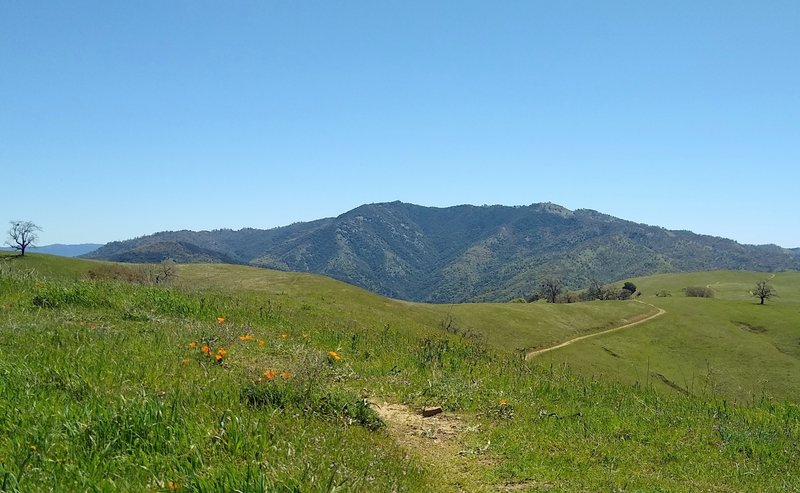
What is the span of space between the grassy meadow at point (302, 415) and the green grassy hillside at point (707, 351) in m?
53.9

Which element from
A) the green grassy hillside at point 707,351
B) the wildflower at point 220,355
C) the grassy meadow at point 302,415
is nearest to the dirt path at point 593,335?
the green grassy hillside at point 707,351

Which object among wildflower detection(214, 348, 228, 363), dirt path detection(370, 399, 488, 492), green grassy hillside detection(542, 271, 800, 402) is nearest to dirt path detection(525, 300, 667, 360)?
green grassy hillside detection(542, 271, 800, 402)

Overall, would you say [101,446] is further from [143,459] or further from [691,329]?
[691,329]

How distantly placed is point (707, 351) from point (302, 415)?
99.1 meters

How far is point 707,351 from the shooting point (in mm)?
88688

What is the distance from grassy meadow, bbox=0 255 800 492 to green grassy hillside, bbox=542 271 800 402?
53.9 meters

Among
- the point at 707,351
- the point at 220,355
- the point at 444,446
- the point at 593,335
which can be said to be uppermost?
the point at 220,355

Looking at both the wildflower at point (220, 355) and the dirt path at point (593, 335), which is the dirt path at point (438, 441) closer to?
the wildflower at point (220, 355)

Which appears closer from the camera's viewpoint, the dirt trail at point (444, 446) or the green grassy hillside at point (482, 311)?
the dirt trail at point (444, 446)

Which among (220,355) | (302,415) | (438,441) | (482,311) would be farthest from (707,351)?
(302,415)

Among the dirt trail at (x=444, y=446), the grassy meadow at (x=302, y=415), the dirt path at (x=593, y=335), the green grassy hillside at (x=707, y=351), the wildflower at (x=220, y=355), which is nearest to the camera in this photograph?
the grassy meadow at (x=302, y=415)

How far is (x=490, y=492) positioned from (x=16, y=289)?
15936 millimetres

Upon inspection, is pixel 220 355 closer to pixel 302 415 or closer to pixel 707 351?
pixel 302 415

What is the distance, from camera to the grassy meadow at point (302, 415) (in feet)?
17.0
